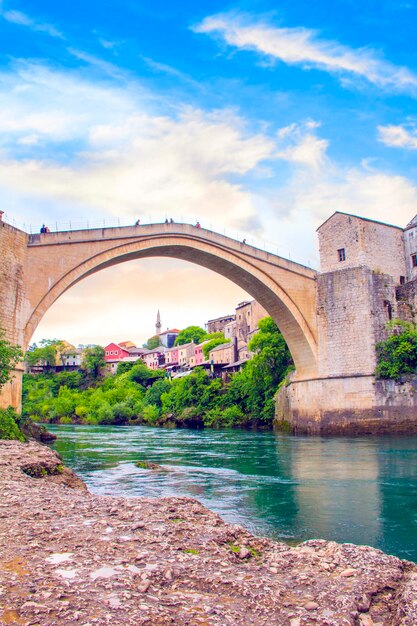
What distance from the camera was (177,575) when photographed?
320cm

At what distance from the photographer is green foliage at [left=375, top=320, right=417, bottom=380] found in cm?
2159

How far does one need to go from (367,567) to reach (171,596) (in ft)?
4.46

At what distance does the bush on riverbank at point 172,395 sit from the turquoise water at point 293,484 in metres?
12.2

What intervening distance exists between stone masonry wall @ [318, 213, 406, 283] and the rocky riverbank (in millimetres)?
20701

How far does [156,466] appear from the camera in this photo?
12.8 m

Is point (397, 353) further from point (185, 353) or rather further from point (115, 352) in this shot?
point (115, 352)

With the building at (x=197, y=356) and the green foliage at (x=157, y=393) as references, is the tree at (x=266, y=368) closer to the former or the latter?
the green foliage at (x=157, y=393)

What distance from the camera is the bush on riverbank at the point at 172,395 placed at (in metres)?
30.6

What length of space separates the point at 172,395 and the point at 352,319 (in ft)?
73.2

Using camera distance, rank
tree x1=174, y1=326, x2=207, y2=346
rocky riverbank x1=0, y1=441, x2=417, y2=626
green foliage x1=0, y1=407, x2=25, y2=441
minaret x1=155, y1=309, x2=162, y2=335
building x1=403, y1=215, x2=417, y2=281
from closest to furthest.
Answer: rocky riverbank x1=0, y1=441, x2=417, y2=626 → green foliage x1=0, y1=407, x2=25, y2=441 → building x1=403, y1=215, x2=417, y2=281 → tree x1=174, y1=326, x2=207, y2=346 → minaret x1=155, y1=309, x2=162, y2=335

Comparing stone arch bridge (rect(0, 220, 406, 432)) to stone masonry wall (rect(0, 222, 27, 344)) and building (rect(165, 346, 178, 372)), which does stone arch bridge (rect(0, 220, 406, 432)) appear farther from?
building (rect(165, 346, 178, 372))

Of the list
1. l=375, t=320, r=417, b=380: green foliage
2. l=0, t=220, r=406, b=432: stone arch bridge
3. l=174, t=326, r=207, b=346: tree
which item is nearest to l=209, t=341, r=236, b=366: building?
l=0, t=220, r=406, b=432: stone arch bridge

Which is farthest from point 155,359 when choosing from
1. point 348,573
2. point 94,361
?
point 348,573

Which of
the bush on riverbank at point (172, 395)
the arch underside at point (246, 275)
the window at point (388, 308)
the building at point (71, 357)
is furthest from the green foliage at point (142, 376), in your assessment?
the window at point (388, 308)
